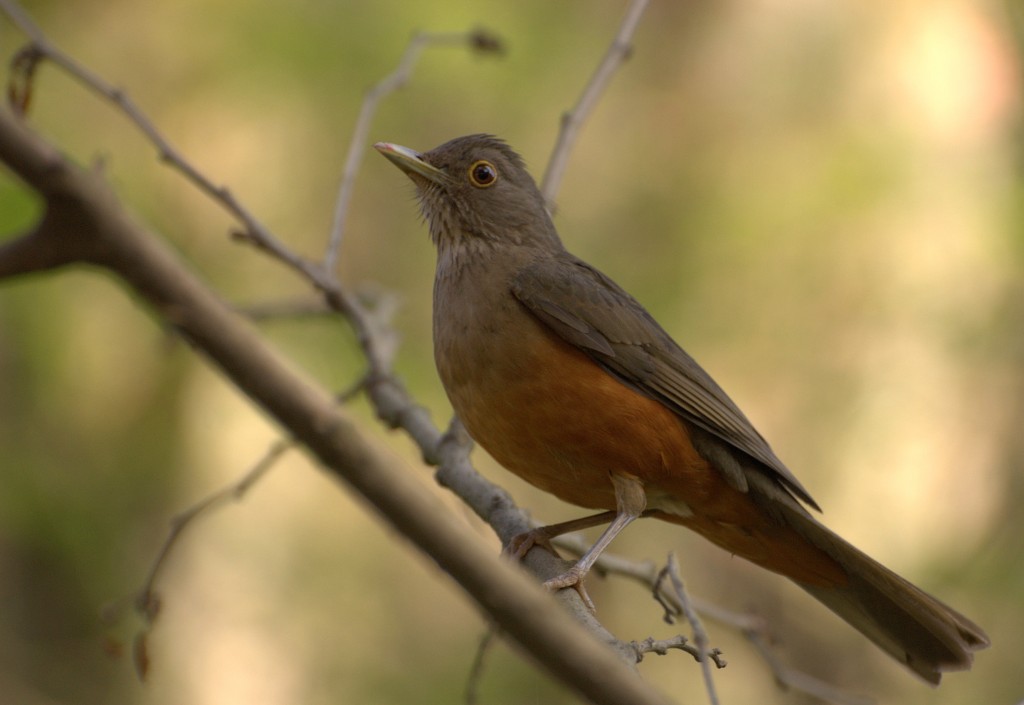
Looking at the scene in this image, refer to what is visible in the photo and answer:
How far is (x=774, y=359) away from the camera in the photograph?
8742 millimetres

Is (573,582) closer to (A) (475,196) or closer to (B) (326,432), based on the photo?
(A) (475,196)

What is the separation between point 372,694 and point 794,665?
297 centimetres

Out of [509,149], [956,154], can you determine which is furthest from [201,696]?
[956,154]

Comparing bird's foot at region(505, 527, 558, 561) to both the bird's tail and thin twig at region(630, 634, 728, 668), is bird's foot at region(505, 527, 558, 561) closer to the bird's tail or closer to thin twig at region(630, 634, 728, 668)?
thin twig at region(630, 634, 728, 668)

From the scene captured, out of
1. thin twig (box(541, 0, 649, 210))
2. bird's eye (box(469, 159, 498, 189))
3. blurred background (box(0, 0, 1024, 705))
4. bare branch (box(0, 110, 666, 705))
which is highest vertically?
thin twig (box(541, 0, 649, 210))

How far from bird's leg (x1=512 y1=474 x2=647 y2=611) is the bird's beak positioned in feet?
5.81

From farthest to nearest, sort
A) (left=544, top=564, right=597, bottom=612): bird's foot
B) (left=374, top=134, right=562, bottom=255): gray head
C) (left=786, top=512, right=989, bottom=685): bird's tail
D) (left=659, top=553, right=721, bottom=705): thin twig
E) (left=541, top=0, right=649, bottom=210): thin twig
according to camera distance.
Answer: (left=374, top=134, right=562, bottom=255): gray head → (left=541, top=0, right=649, bottom=210): thin twig → (left=786, top=512, right=989, bottom=685): bird's tail → (left=544, top=564, right=597, bottom=612): bird's foot → (left=659, top=553, right=721, bottom=705): thin twig

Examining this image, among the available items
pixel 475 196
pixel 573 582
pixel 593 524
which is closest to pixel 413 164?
pixel 475 196

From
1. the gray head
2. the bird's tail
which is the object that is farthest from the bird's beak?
the bird's tail

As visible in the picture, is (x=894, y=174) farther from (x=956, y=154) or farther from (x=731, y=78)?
(x=731, y=78)

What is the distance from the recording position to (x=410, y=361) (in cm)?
776

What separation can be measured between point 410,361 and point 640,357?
3263 millimetres

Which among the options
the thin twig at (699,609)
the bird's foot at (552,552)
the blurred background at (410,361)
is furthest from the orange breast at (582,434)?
the blurred background at (410,361)

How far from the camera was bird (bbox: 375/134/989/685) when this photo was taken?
4.30 m
